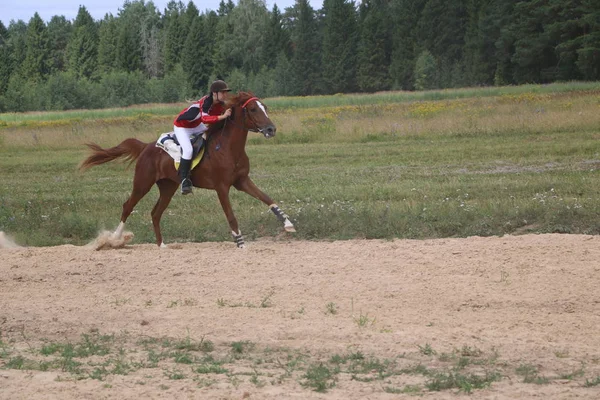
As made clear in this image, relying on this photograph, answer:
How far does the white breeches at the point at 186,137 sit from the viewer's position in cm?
1329

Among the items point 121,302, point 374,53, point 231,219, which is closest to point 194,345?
point 121,302

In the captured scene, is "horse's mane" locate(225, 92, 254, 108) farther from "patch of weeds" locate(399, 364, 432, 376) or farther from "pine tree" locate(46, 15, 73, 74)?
"pine tree" locate(46, 15, 73, 74)

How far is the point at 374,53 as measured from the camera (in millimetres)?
104000

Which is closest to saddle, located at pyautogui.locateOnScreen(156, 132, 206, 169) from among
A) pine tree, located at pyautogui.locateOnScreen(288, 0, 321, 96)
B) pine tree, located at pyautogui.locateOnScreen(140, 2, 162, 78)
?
pine tree, located at pyautogui.locateOnScreen(288, 0, 321, 96)

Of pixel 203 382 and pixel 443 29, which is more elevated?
pixel 443 29

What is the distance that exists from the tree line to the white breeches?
5927cm

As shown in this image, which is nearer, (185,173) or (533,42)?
(185,173)

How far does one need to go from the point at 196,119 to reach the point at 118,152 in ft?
6.54

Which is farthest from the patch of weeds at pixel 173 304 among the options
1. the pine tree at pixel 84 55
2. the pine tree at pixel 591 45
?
the pine tree at pixel 84 55

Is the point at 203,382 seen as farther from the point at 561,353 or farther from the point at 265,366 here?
the point at 561,353

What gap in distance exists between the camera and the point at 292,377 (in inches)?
276

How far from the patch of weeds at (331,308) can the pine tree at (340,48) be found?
98184mm

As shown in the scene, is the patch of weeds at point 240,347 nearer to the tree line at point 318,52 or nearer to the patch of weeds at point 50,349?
the patch of weeds at point 50,349

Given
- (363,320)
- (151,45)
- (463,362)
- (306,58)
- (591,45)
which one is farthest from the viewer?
(151,45)
